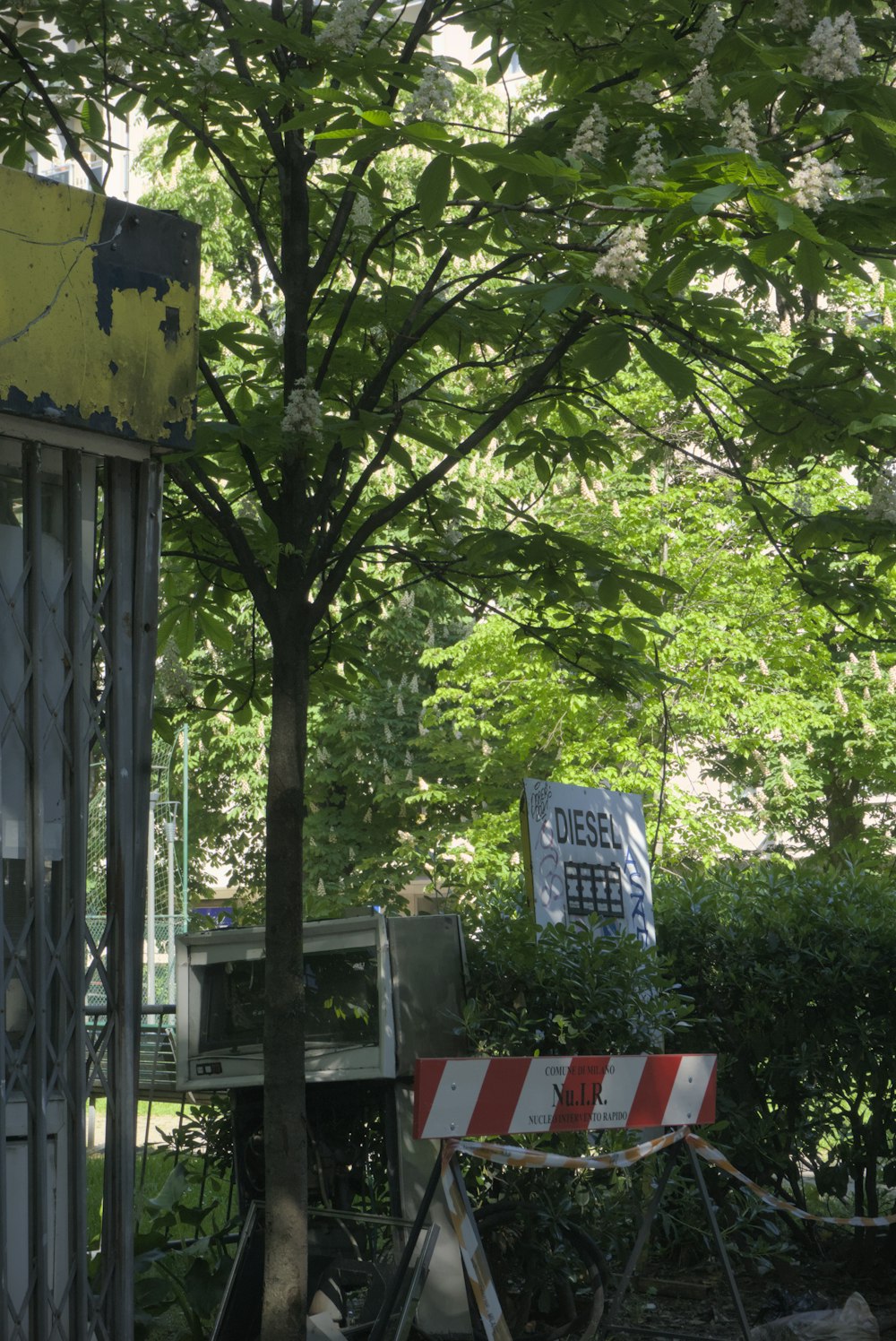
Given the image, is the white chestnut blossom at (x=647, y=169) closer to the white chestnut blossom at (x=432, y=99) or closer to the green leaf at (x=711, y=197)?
the green leaf at (x=711, y=197)

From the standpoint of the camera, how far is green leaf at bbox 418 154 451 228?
389cm

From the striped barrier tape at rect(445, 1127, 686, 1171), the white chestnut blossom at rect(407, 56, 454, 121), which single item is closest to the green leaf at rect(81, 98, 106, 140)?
the white chestnut blossom at rect(407, 56, 454, 121)

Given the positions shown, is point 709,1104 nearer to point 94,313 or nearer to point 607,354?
point 607,354

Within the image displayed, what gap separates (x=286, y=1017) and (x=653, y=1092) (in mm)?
1459

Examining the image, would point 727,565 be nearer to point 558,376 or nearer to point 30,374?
point 558,376

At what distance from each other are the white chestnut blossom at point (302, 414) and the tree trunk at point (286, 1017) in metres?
0.81

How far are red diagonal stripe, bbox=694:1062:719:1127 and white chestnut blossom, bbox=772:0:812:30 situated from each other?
3.84 metres

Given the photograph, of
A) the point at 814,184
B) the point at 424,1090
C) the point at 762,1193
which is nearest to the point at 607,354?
the point at 814,184

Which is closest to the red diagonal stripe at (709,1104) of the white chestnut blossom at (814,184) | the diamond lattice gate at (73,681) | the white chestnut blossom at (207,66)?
the diamond lattice gate at (73,681)

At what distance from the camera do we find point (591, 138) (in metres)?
4.55

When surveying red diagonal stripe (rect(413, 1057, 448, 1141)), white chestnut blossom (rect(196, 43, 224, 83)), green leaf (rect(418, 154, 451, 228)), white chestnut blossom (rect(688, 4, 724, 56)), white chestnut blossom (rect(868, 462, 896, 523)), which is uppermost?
white chestnut blossom (rect(196, 43, 224, 83))

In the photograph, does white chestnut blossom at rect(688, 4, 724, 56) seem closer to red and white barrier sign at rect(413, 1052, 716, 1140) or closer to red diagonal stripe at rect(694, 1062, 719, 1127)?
red and white barrier sign at rect(413, 1052, 716, 1140)

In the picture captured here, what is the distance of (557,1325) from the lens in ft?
19.6

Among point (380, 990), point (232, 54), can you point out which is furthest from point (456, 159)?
point (380, 990)
